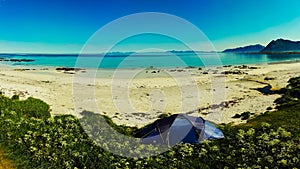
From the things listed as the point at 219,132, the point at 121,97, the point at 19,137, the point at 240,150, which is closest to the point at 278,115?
the point at 219,132

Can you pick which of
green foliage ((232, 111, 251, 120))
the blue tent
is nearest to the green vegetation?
the blue tent

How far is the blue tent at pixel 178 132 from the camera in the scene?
11.4 meters

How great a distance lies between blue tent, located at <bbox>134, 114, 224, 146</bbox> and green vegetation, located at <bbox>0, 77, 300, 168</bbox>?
839 millimetres

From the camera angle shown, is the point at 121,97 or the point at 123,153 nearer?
the point at 123,153

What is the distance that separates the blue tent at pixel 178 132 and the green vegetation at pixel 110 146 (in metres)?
0.84

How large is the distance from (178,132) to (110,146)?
3181 millimetres

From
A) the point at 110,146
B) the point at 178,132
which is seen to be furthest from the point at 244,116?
the point at 110,146

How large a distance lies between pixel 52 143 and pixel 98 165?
2287 millimetres

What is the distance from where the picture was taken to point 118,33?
9305 mm

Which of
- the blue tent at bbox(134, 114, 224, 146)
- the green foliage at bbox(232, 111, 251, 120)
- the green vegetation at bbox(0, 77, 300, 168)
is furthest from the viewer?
the green foliage at bbox(232, 111, 251, 120)

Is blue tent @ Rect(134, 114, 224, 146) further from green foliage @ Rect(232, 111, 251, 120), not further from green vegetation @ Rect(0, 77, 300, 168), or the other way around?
green foliage @ Rect(232, 111, 251, 120)

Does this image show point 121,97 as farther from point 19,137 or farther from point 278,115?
point 19,137

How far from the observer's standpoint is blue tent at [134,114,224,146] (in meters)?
11.4

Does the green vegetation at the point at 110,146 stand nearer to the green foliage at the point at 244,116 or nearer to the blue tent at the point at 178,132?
the blue tent at the point at 178,132
